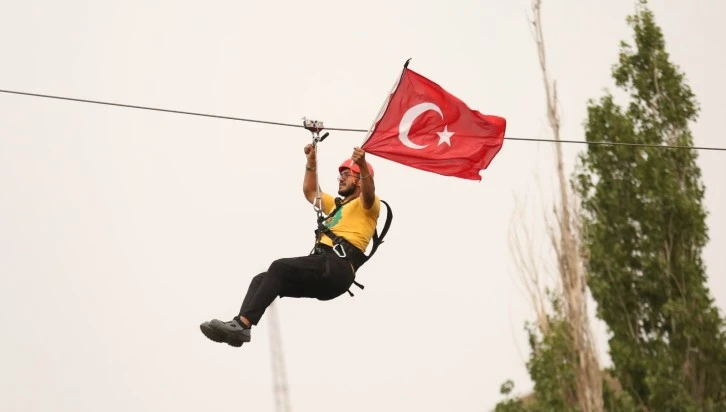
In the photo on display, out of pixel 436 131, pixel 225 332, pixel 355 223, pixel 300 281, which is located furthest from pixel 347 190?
pixel 225 332

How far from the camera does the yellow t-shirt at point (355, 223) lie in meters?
9.75

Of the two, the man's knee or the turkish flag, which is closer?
the man's knee

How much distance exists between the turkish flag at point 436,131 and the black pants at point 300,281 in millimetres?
1449

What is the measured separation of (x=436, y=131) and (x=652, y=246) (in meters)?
11.7

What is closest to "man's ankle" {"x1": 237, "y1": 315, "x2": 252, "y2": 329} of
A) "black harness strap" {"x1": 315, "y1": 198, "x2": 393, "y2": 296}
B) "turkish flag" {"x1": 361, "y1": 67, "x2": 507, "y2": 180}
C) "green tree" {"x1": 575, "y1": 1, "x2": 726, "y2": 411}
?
"black harness strap" {"x1": 315, "y1": 198, "x2": 393, "y2": 296}

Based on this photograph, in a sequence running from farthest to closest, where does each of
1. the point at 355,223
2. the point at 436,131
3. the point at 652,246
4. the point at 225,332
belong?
the point at 652,246 < the point at 436,131 < the point at 355,223 < the point at 225,332

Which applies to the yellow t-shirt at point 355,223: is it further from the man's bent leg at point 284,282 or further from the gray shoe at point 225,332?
the gray shoe at point 225,332

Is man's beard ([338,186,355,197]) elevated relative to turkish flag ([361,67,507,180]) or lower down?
lower down

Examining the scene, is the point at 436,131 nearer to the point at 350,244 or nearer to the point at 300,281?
the point at 350,244

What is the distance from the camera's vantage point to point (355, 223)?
32.1 ft

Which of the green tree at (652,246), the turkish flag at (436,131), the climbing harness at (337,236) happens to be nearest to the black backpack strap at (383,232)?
the climbing harness at (337,236)

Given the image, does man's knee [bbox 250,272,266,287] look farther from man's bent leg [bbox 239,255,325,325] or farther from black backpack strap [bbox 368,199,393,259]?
black backpack strap [bbox 368,199,393,259]

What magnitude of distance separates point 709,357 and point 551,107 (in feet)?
17.3

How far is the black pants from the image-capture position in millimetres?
9258
